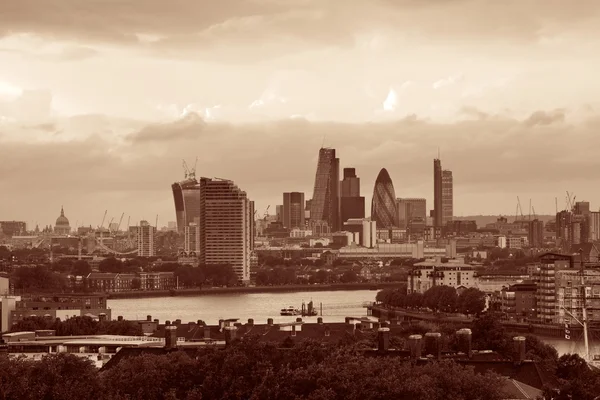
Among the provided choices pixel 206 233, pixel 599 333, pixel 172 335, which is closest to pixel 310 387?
pixel 172 335

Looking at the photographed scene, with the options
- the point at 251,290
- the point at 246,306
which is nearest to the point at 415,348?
the point at 246,306

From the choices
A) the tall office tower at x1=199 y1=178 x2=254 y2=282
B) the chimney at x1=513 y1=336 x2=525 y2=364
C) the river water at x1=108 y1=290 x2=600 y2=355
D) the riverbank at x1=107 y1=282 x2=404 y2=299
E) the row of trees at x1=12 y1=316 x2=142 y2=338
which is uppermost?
the tall office tower at x1=199 y1=178 x2=254 y2=282

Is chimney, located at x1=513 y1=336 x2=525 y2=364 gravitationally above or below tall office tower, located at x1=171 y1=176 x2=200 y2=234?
below

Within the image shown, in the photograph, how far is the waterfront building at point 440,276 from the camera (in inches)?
3629

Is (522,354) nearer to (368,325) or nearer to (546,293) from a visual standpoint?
(368,325)

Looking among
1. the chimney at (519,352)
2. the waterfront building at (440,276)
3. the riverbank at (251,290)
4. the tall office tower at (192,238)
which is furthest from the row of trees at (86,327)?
the tall office tower at (192,238)

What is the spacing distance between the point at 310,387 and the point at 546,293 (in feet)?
163

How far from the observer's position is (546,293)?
232 feet

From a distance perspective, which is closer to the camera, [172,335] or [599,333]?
[172,335]

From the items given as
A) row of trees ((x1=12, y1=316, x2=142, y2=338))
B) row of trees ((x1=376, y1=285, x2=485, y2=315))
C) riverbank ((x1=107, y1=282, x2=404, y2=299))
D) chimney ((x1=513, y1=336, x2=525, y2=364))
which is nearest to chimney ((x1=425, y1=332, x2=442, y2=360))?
chimney ((x1=513, y1=336, x2=525, y2=364))

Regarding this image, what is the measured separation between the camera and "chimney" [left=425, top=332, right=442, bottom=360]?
26292 millimetres

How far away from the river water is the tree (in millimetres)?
4025

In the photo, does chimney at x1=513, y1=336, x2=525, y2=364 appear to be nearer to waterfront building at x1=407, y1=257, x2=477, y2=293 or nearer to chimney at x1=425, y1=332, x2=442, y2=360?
chimney at x1=425, y1=332, x2=442, y2=360

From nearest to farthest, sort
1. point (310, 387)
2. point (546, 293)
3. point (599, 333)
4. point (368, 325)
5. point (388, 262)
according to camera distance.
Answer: point (310, 387) < point (368, 325) < point (599, 333) < point (546, 293) < point (388, 262)
